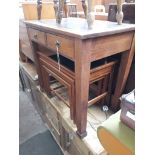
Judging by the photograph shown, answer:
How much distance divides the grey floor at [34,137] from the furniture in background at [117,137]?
0.87m

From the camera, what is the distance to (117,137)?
54 cm

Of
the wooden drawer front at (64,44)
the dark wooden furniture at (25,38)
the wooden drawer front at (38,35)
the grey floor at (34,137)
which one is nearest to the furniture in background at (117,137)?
the wooden drawer front at (64,44)

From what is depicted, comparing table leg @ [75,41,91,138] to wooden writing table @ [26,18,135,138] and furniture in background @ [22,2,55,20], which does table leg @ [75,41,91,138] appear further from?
furniture in background @ [22,2,55,20]

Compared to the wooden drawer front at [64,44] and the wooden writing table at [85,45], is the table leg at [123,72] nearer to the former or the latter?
the wooden writing table at [85,45]

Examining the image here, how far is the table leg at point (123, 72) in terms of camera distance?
90cm

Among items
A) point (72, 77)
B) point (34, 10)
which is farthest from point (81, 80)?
point (34, 10)

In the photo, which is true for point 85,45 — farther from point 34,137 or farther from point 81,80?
point 34,137

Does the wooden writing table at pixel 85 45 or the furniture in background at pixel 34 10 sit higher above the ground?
the furniture in background at pixel 34 10

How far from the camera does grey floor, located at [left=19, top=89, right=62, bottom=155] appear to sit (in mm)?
1363

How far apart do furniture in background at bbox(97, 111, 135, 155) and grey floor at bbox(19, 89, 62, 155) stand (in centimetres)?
87

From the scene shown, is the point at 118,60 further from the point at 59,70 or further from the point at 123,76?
the point at 59,70

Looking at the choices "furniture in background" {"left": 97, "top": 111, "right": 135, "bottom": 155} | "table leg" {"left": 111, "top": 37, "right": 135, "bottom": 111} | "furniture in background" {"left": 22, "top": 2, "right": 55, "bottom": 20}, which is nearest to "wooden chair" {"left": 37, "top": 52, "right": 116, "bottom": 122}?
"table leg" {"left": 111, "top": 37, "right": 135, "bottom": 111}

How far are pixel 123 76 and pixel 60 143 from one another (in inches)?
31.8
